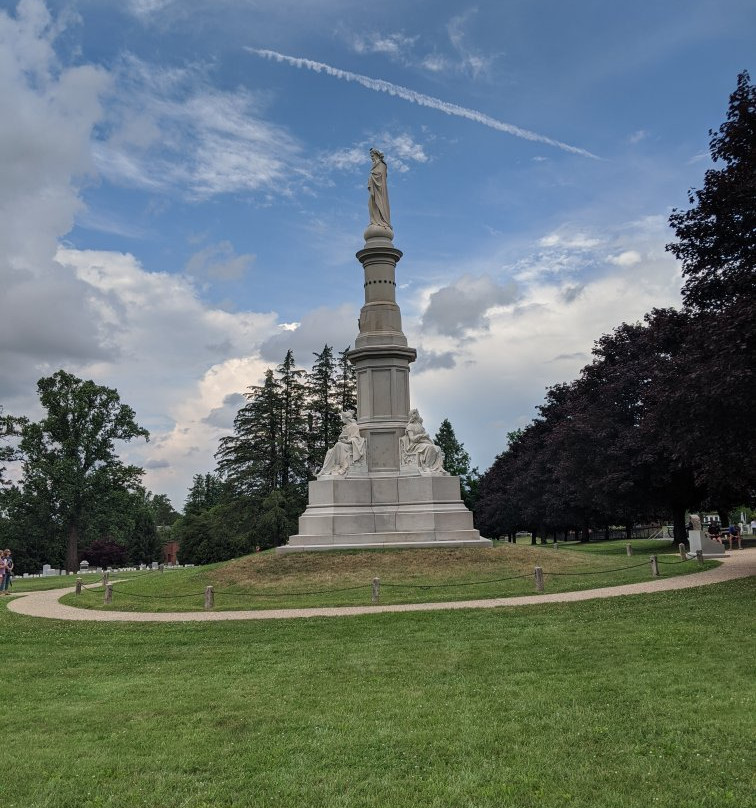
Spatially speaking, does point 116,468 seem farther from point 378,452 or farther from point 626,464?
point 626,464

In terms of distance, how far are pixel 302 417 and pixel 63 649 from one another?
44.5 meters

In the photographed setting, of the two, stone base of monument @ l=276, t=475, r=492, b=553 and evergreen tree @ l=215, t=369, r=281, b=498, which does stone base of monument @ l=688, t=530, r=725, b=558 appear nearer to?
stone base of monument @ l=276, t=475, r=492, b=553

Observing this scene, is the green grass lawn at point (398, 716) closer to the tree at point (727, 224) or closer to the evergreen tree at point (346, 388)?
the tree at point (727, 224)

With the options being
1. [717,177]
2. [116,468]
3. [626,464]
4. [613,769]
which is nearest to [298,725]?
[613,769]

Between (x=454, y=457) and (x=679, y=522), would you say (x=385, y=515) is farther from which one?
(x=454, y=457)

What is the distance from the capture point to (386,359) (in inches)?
1230

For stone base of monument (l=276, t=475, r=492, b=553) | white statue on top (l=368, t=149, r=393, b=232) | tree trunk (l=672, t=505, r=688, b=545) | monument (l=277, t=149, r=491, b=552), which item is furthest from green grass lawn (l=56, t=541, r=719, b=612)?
white statue on top (l=368, t=149, r=393, b=232)

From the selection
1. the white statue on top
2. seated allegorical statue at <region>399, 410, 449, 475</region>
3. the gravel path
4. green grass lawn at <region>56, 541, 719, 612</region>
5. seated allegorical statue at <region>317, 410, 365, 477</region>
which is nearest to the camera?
the gravel path

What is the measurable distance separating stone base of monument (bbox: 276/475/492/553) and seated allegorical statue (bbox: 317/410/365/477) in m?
0.57

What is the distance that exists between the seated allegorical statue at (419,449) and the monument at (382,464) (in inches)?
1.6

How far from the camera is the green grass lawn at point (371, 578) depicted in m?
20.7

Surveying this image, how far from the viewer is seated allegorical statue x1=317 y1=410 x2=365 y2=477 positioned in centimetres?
2972

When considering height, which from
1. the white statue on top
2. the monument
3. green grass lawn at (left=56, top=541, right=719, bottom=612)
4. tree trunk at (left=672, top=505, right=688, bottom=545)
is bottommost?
green grass lawn at (left=56, top=541, right=719, bottom=612)

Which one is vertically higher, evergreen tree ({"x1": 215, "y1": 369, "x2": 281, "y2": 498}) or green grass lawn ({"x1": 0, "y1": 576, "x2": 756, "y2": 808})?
evergreen tree ({"x1": 215, "y1": 369, "x2": 281, "y2": 498})
